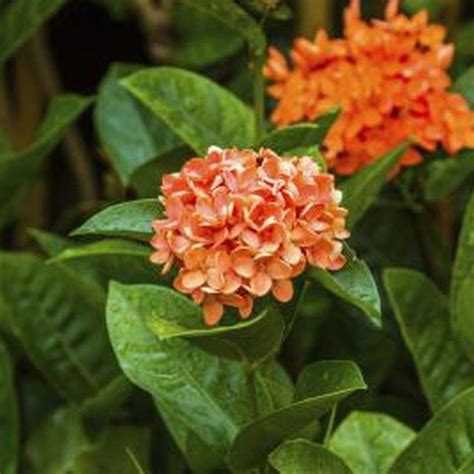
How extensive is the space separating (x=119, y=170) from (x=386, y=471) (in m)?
0.55

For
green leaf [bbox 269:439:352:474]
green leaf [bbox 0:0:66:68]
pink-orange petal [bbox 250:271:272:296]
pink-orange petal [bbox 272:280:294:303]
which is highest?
pink-orange petal [bbox 250:271:272:296]

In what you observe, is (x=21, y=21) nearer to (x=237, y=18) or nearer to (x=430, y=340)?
(x=237, y=18)

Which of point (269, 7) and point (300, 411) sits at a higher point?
point (269, 7)

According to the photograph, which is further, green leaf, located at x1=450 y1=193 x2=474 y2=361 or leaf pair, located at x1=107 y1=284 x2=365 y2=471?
green leaf, located at x1=450 y1=193 x2=474 y2=361

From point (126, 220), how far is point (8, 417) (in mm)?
495

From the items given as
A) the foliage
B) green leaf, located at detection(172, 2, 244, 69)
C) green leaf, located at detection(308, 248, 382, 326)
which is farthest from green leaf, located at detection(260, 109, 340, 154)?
green leaf, located at detection(172, 2, 244, 69)

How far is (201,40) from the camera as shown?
6.60ft

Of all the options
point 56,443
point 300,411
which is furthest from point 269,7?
point 56,443

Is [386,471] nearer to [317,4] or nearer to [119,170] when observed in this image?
[119,170]

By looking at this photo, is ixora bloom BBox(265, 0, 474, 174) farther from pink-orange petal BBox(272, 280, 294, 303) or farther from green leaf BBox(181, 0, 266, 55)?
pink-orange petal BBox(272, 280, 294, 303)

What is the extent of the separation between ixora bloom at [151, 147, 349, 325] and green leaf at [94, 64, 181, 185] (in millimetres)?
579

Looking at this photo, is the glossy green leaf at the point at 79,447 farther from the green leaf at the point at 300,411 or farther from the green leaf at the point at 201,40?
the green leaf at the point at 201,40

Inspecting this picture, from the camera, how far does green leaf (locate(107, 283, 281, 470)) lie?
4.15 feet

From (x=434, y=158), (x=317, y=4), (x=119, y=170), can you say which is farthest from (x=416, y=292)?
(x=317, y=4)
